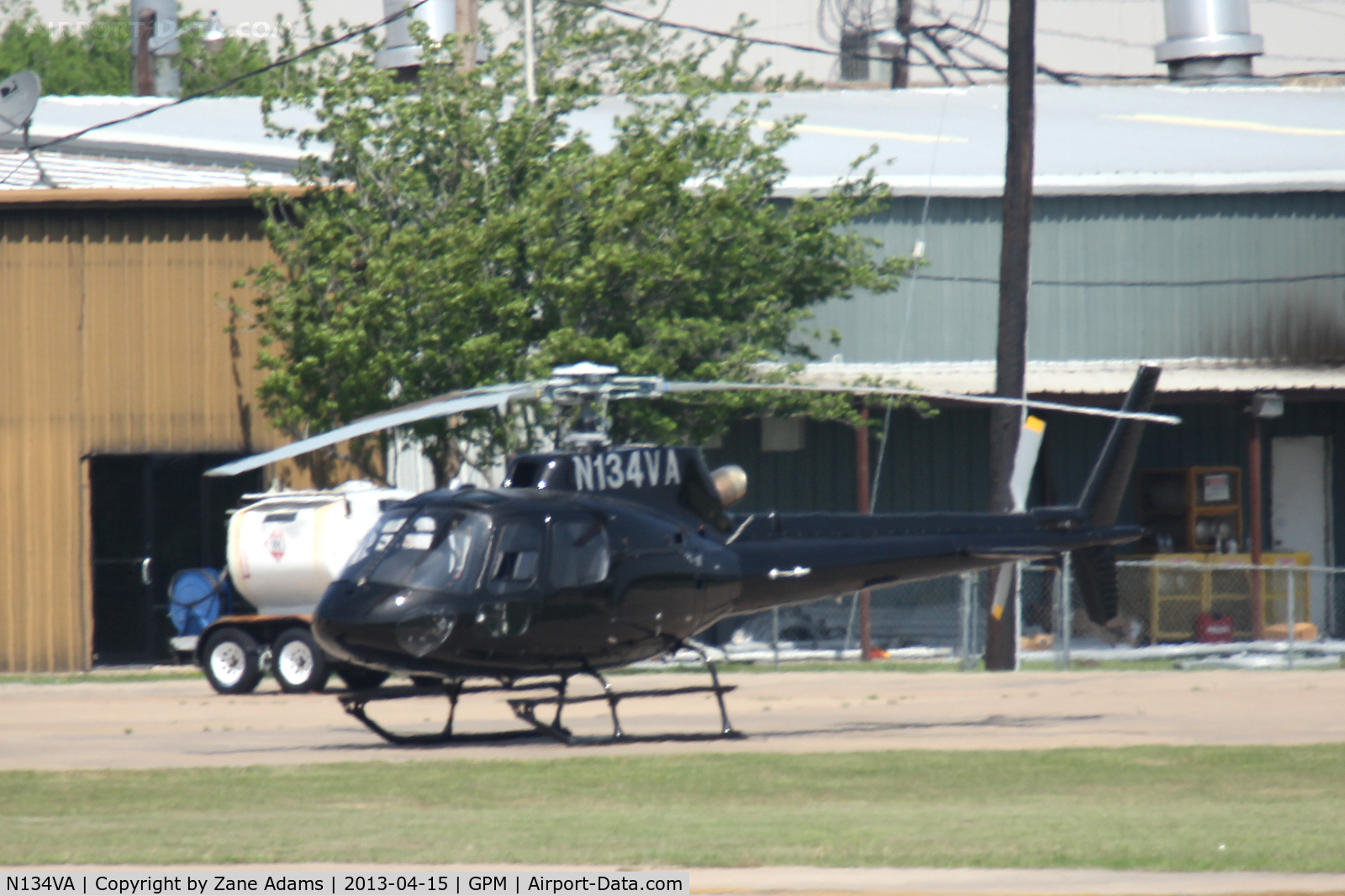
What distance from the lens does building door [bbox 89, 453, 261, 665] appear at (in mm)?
26984

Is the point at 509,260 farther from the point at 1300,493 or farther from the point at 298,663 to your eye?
the point at 1300,493

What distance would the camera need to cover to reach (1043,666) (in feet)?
80.4

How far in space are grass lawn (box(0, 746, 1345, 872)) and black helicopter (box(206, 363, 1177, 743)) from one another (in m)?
1.02

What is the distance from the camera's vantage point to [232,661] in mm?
22312

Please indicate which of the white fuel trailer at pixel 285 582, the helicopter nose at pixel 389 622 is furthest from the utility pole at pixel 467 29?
the helicopter nose at pixel 389 622

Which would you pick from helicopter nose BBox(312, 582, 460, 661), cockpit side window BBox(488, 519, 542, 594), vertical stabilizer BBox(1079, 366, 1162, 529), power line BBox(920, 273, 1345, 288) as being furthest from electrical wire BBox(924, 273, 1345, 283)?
helicopter nose BBox(312, 582, 460, 661)

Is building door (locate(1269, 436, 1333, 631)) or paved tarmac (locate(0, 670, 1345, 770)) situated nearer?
paved tarmac (locate(0, 670, 1345, 770))

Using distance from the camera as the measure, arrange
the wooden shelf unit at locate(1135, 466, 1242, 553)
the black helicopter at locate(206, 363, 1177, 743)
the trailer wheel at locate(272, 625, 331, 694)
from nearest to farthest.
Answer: the black helicopter at locate(206, 363, 1177, 743), the trailer wheel at locate(272, 625, 331, 694), the wooden shelf unit at locate(1135, 466, 1242, 553)

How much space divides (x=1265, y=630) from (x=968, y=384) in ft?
19.7

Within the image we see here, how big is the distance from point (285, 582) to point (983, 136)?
16861 mm

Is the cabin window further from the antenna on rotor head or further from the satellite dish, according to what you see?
the satellite dish

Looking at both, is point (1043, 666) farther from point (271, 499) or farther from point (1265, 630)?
point (271, 499)

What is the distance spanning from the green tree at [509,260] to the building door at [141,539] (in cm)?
248

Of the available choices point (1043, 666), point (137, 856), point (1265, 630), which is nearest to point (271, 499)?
point (1043, 666)
